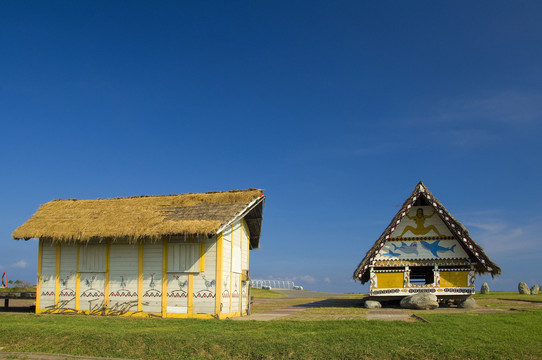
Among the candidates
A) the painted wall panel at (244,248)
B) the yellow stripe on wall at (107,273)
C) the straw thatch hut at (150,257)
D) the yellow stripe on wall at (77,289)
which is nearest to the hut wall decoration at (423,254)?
the painted wall panel at (244,248)

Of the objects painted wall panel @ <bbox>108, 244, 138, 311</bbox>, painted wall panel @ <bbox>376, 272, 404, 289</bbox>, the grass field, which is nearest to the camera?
the grass field

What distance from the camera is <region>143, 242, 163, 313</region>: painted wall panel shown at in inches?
717

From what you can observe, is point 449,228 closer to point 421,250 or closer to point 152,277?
point 421,250

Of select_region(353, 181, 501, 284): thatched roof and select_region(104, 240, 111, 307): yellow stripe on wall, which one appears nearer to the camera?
select_region(104, 240, 111, 307): yellow stripe on wall

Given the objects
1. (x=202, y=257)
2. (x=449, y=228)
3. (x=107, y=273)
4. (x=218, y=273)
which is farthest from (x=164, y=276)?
(x=449, y=228)

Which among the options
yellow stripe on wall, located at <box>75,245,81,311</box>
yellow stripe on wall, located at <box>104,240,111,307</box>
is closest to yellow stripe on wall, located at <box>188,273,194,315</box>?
yellow stripe on wall, located at <box>104,240,111,307</box>

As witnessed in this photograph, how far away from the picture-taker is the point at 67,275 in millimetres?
19703

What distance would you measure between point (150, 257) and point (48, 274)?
5.01m

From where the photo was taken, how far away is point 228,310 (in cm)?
1833

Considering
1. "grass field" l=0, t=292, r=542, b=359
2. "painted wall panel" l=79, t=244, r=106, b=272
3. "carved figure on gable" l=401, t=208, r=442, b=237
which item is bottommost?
"grass field" l=0, t=292, r=542, b=359

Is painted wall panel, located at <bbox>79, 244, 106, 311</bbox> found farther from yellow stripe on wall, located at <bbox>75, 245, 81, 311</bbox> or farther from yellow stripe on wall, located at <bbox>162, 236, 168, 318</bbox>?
yellow stripe on wall, located at <bbox>162, 236, 168, 318</bbox>

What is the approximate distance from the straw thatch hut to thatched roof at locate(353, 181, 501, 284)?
6623 millimetres

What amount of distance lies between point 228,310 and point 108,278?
5177 millimetres

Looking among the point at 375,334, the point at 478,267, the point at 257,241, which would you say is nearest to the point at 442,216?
the point at 478,267
